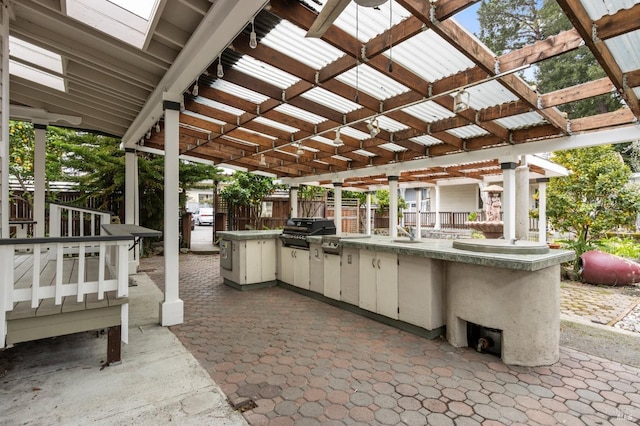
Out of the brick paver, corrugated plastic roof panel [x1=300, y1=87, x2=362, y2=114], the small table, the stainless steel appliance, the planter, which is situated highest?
corrugated plastic roof panel [x1=300, y1=87, x2=362, y2=114]

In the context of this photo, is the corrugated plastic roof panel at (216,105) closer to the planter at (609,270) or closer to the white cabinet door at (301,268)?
the white cabinet door at (301,268)

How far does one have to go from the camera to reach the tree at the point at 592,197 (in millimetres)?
6488

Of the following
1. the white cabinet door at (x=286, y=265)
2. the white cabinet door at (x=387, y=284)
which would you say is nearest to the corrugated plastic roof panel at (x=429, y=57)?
the white cabinet door at (x=387, y=284)

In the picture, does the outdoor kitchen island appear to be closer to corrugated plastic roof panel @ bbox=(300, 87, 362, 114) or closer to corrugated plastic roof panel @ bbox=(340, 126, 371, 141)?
corrugated plastic roof panel @ bbox=(300, 87, 362, 114)

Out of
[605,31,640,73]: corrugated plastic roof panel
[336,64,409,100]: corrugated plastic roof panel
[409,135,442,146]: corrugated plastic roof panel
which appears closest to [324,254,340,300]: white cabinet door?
[336,64,409,100]: corrugated plastic roof panel

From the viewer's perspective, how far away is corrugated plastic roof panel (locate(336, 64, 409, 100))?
3813mm

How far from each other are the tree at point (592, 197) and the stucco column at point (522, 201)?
0.57m

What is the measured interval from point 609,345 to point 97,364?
5021 millimetres

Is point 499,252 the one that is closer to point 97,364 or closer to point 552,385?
point 552,385

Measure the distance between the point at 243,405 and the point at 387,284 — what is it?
86.0 inches

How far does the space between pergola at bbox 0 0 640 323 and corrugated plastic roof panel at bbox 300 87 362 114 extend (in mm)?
24

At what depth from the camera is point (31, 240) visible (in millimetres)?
2328

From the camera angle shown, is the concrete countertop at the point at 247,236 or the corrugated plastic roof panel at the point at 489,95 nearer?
the corrugated plastic roof panel at the point at 489,95

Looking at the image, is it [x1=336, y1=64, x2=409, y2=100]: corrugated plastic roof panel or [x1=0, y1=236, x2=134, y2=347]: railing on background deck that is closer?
[x1=0, y1=236, x2=134, y2=347]: railing on background deck
